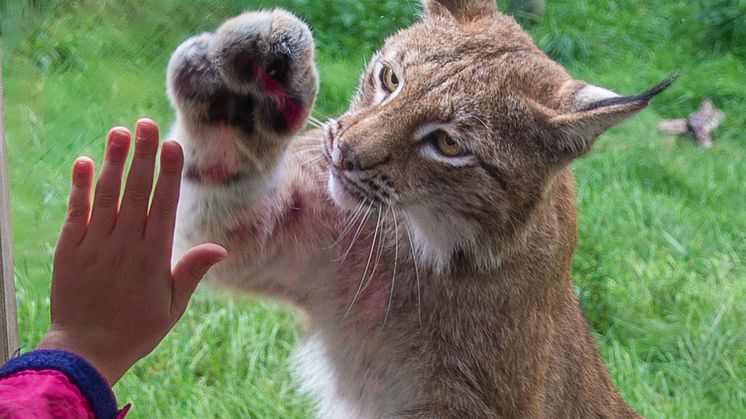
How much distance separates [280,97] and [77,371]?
0.47 m

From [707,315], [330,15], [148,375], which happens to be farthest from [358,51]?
[707,315]

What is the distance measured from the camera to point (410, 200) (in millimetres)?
1563

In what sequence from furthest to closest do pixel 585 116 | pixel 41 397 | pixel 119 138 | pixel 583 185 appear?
pixel 583 185, pixel 585 116, pixel 119 138, pixel 41 397

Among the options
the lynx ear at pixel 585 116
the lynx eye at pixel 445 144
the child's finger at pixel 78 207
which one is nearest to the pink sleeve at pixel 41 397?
the child's finger at pixel 78 207

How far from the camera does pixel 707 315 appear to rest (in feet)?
7.87

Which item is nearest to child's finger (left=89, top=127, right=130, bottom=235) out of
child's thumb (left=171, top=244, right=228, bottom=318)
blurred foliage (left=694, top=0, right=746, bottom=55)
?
child's thumb (left=171, top=244, right=228, bottom=318)

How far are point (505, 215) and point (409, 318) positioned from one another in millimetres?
275

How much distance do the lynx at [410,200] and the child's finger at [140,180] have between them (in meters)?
0.12

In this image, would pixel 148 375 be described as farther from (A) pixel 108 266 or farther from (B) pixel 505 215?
(B) pixel 505 215

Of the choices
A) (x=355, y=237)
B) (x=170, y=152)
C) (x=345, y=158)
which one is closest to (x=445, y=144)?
(x=345, y=158)

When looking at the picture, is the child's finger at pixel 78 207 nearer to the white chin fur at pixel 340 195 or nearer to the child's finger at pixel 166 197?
the child's finger at pixel 166 197

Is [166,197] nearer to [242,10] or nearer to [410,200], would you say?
[242,10]

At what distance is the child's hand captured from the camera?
4.49 ft

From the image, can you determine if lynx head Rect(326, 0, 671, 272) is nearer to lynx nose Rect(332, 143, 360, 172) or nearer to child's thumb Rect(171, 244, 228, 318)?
lynx nose Rect(332, 143, 360, 172)
